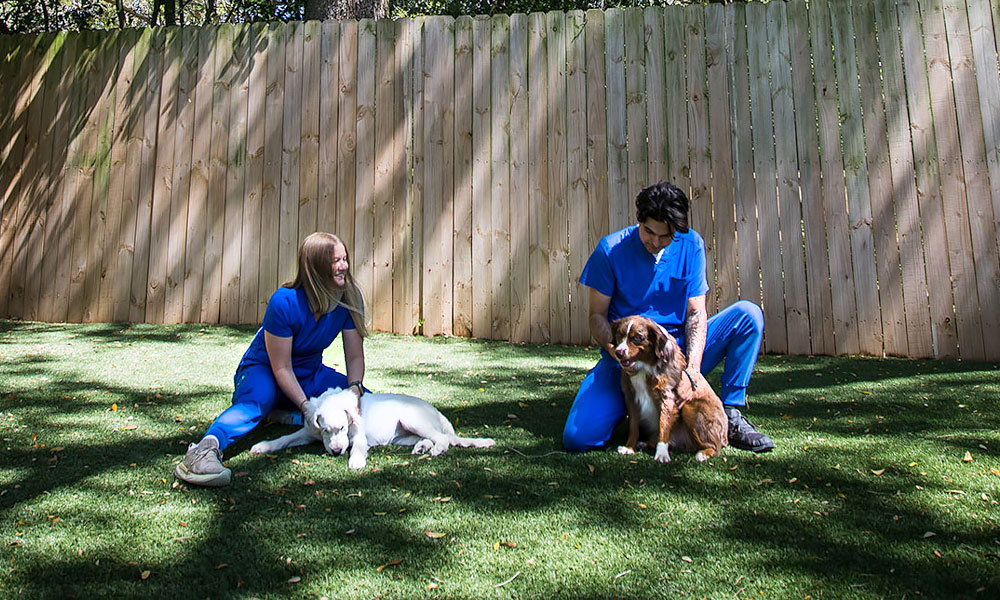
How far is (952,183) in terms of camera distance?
562 centimetres

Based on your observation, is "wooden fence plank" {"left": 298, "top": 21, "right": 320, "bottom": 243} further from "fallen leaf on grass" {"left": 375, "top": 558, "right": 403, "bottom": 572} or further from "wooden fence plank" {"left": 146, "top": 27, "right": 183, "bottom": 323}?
"fallen leaf on grass" {"left": 375, "top": 558, "right": 403, "bottom": 572}

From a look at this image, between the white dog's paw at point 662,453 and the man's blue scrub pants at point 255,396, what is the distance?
1647mm

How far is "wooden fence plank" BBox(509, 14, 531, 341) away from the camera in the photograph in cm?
613

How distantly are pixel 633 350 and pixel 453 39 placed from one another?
428cm

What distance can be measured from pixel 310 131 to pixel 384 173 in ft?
2.65

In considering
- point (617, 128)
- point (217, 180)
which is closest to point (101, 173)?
point (217, 180)

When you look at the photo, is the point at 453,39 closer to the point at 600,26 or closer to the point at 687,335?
the point at 600,26

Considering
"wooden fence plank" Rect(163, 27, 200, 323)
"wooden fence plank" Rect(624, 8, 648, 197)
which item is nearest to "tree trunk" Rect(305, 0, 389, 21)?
"wooden fence plank" Rect(163, 27, 200, 323)

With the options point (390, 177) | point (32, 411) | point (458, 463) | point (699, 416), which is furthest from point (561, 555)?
point (390, 177)

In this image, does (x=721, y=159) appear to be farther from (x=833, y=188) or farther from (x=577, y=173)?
(x=577, y=173)

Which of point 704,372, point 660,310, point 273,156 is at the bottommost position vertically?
point 704,372

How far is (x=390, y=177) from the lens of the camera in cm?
627

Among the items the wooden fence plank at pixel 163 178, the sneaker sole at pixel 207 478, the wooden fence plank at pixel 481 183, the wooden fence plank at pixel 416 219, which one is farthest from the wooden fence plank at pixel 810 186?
the wooden fence plank at pixel 163 178

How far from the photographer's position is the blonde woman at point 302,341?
3.29 meters
